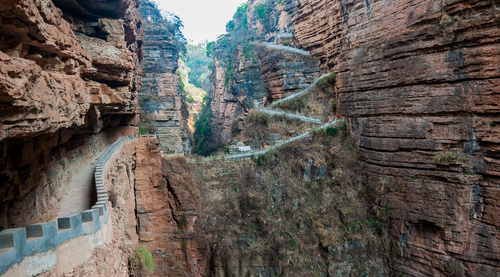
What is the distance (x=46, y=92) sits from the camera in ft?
19.4

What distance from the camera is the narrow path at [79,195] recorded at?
807 cm

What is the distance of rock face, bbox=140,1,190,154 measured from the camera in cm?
3269

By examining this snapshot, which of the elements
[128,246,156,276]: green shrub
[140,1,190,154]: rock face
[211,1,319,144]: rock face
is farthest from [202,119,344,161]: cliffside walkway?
[140,1,190,154]: rock face

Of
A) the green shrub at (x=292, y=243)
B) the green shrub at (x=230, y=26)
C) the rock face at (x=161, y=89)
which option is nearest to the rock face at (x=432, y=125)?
the green shrub at (x=292, y=243)

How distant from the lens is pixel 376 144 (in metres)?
17.6

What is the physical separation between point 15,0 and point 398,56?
54.9ft

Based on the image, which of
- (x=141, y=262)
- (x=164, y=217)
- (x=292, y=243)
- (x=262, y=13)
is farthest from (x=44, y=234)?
(x=262, y=13)

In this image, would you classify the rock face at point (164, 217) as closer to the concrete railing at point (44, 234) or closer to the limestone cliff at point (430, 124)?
the concrete railing at point (44, 234)

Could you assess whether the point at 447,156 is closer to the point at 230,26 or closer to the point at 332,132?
the point at 332,132

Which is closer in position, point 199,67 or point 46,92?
point 46,92

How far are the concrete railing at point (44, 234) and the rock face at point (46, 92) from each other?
157 cm

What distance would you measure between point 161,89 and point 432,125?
27.2 meters

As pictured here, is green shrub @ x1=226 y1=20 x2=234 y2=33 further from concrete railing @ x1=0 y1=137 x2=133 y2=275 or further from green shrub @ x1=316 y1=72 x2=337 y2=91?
concrete railing @ x1=0 y1=137 x2=133 y2=275

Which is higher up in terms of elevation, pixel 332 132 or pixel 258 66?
pixel 258 66
